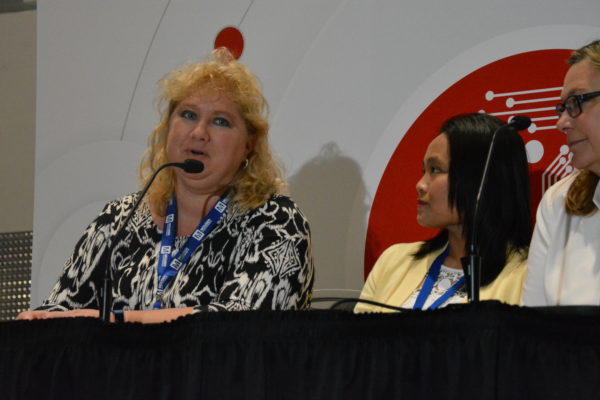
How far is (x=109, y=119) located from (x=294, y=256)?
147 cm

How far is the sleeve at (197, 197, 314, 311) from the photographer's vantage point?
232 cm

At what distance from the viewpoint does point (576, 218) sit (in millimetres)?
2209

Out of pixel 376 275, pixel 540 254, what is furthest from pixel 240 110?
pixel 540 254

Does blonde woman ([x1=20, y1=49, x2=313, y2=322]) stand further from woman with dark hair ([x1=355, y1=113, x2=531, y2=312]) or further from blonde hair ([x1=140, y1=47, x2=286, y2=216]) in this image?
woman with dark hair ([x1=355, y1=113, x2=531, y2=312])

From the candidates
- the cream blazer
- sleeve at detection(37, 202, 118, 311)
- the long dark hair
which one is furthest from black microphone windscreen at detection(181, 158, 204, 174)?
the long dark hair

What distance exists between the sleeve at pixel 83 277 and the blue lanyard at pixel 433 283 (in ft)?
3.15

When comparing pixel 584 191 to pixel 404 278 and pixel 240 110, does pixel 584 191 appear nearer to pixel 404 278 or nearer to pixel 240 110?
pixel 404 278

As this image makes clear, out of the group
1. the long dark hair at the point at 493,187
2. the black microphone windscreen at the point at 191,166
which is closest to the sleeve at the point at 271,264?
the black microphone windscreen at the point at 191,166

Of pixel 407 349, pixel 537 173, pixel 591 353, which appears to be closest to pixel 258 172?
pixel 537 173

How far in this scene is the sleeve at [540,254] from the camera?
2.21 m

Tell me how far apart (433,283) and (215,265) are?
2.17 feet

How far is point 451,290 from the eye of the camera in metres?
2.48

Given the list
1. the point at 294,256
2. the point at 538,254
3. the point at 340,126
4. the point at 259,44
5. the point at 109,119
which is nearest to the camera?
the point at 538,254

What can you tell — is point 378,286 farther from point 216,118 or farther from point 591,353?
point 591,353
